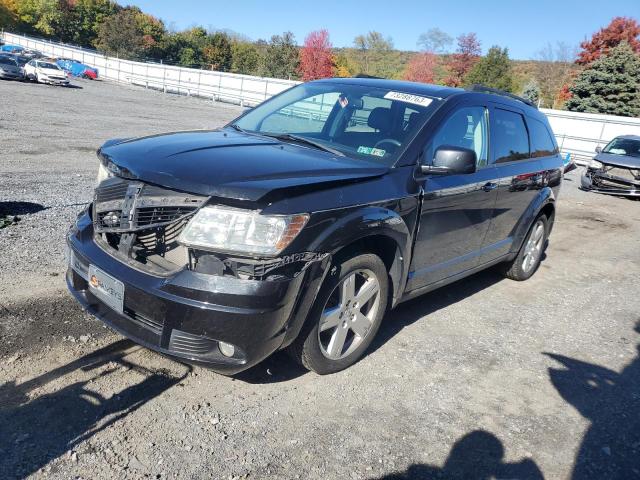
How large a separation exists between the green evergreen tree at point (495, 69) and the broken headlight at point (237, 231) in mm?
53563

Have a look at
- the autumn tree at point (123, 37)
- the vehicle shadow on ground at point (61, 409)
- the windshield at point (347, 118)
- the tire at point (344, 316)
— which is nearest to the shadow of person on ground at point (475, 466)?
the tire at point (344, 316)

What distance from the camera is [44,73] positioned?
3375 cm

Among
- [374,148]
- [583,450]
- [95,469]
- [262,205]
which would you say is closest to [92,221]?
[262,205]

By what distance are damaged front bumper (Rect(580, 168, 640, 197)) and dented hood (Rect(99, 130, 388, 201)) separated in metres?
12.7

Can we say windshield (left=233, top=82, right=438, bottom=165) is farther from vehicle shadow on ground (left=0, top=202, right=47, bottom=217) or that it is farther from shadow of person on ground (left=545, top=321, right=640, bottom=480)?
vehicle shadow on ground (left=0, top=202, right=47, bottom=217)

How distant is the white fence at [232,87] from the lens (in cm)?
2345

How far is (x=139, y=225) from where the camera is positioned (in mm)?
3068

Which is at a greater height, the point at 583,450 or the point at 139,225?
the point at 139,225

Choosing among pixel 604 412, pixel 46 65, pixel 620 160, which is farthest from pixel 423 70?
pixel 604 412

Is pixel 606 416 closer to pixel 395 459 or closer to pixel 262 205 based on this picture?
pixel 395 459

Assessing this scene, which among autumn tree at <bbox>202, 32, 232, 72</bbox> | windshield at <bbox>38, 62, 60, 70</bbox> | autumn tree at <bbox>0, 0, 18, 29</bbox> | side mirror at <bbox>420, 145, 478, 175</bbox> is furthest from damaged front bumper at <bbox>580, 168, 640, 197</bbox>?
autumn tree at <bbox>0, 0, 18, 29</bbox>

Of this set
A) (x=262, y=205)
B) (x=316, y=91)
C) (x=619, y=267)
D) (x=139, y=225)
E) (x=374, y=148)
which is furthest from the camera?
(x=619, y=267)

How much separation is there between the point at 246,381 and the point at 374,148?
1805 mm

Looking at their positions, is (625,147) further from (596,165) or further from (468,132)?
(468,132)
